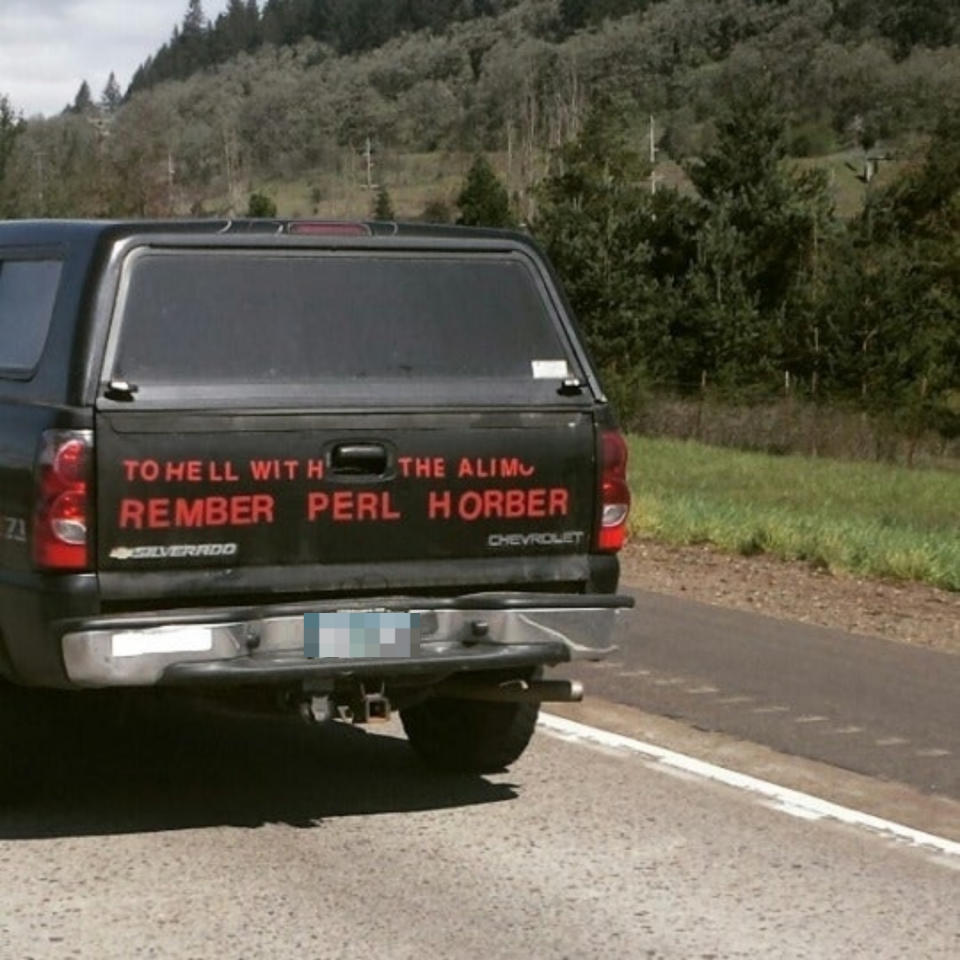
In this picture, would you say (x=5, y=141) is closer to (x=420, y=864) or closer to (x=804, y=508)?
(x=804, y=508)

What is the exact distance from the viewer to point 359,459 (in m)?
7.13

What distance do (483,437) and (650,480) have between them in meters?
22.5

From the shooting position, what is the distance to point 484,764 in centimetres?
831

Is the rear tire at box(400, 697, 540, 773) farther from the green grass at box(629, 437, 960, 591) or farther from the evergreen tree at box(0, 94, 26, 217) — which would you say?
the evergreen tree at box(0, 94, 26, 217)

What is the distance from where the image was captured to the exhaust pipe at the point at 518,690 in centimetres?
761

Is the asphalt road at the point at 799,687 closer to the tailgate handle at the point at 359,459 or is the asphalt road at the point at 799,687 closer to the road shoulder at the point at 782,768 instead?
the road shoulder at the point at 782,768

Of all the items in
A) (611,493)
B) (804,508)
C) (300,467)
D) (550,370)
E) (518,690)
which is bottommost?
(804,508)

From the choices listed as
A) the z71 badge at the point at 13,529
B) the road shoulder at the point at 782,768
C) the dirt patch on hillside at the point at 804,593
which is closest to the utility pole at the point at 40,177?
the dirt patch on hillside at the point at 804,593

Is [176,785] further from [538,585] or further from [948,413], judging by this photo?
[948,413]

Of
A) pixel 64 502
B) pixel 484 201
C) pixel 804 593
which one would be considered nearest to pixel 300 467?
pixel 64 502

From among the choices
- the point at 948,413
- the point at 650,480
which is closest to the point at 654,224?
the point at 948,413

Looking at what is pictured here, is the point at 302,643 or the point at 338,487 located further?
the point at 338,487

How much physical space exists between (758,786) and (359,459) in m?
2.05

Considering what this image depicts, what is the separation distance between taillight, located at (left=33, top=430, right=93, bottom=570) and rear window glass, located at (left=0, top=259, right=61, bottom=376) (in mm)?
502
